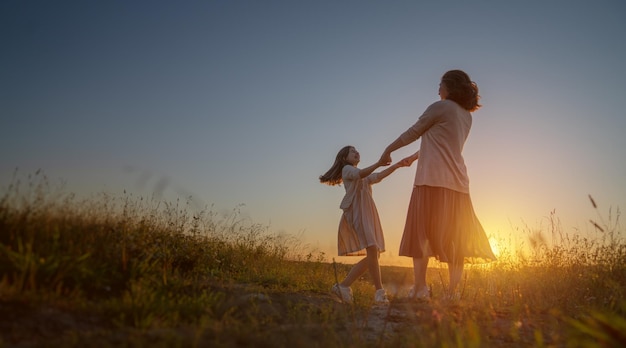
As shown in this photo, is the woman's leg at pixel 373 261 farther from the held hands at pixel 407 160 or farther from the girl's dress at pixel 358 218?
the held hands at pixel 407 160

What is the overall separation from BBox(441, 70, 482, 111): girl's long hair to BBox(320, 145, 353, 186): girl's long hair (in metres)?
1.78

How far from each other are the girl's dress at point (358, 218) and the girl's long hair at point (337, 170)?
25 cm

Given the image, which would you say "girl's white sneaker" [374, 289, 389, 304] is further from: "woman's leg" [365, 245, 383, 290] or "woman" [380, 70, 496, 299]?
"woman" [380, 70, 496, 299]

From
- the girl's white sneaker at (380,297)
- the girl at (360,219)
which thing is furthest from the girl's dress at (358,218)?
the girl's white sneaker at (380,297)

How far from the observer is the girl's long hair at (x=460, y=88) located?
541 cm

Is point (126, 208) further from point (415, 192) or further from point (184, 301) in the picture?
point (415, 192)

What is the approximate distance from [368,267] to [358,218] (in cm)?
64

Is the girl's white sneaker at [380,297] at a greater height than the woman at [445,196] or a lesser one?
lesser

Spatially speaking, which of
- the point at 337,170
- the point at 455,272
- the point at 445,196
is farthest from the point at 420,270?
the point at 337,170

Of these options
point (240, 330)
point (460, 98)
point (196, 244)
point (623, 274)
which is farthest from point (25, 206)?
point (623, 274)

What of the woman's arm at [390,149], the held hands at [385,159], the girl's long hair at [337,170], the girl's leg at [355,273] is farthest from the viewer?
the girl's long hair at [337,170]

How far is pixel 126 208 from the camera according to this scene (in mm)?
5008

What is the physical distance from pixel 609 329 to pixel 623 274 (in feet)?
14.5

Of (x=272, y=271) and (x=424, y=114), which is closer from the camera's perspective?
(x=424, y=114)
